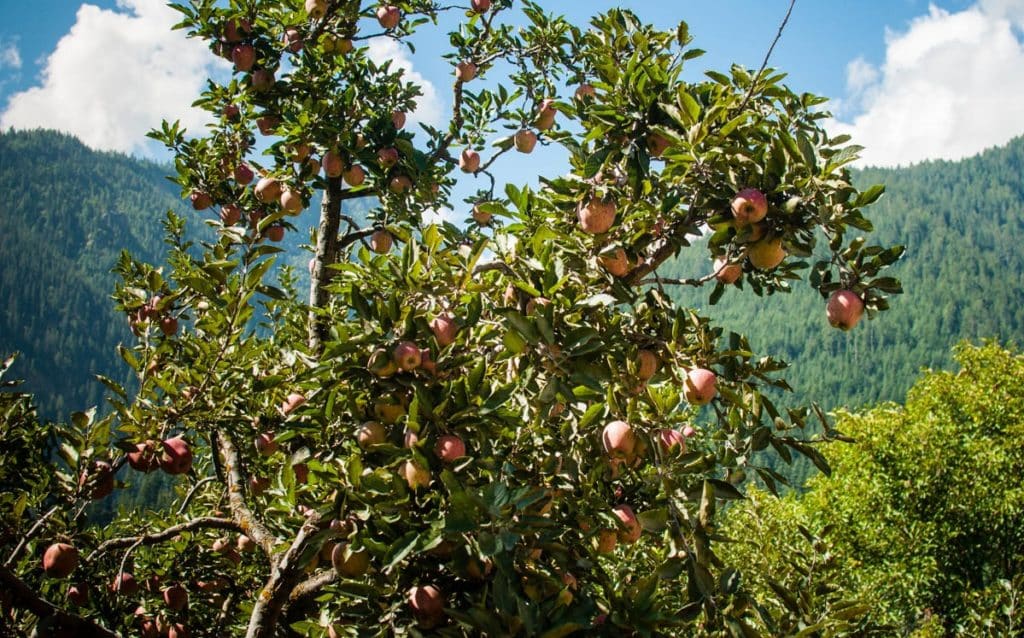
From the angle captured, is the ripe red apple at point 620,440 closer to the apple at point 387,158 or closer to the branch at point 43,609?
the branch at point 43,609

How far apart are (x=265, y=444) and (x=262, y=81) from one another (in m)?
2.60

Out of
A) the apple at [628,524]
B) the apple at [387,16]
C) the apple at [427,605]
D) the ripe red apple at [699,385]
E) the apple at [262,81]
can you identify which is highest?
the apple at [387,16]

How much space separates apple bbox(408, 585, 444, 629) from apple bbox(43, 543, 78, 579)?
2124 millimetres

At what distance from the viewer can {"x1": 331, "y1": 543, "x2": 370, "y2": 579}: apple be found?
2.22 meters

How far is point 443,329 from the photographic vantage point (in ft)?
7.75

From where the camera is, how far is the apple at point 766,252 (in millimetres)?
2291

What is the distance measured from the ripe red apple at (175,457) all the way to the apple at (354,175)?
220 centimetres

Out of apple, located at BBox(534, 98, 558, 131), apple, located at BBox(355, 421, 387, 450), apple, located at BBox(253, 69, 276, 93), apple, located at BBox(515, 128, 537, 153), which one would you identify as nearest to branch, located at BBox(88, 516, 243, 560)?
apple, located at BBox(355, 421, 387, 450)

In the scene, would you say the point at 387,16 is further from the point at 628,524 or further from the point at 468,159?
the point at 628,524


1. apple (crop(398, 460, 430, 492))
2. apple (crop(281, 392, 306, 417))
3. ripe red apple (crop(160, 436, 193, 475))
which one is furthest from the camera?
apple (crop(281, 392, 306, 417))

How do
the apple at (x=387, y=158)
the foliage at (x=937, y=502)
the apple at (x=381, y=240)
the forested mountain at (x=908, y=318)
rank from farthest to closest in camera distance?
the forested mountain at (x=908, y=318) < the foliage at (x=937, y=502) < the apple at (x=381, y=240) < the apple at (x=387, y=158)

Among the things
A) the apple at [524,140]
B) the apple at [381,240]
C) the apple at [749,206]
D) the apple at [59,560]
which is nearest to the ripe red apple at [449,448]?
the apple at [749,206]

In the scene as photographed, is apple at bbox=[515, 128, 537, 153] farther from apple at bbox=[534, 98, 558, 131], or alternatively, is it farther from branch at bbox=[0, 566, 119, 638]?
branch at bbox=[0, 566, 119, 638]

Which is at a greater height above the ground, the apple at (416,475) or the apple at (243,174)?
the apple at (243,174)
